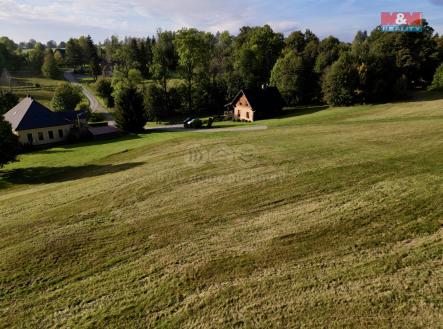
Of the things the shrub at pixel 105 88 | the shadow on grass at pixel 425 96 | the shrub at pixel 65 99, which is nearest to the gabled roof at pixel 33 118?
the shrub at pixel 65 99

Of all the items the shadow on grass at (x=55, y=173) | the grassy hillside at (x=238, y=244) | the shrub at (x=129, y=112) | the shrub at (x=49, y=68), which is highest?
the shrub at (x=49, y=68)

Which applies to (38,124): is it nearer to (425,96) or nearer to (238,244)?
(238,244)

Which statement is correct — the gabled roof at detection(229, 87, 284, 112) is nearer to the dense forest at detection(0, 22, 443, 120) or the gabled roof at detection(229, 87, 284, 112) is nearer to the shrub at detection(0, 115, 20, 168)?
the dense forest at detection(0, 22, 443, 120)

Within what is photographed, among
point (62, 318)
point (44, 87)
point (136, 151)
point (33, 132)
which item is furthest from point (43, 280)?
point (44, 87)

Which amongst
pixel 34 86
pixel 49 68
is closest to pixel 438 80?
pixel 34 86

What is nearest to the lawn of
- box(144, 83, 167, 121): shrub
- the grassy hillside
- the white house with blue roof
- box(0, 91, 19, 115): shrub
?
box(0, 91, 19, 115): shrub

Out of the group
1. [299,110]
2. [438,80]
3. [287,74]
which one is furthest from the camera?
[287,74]

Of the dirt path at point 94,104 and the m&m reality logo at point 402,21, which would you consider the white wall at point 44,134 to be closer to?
the dirt path at point 94,104
